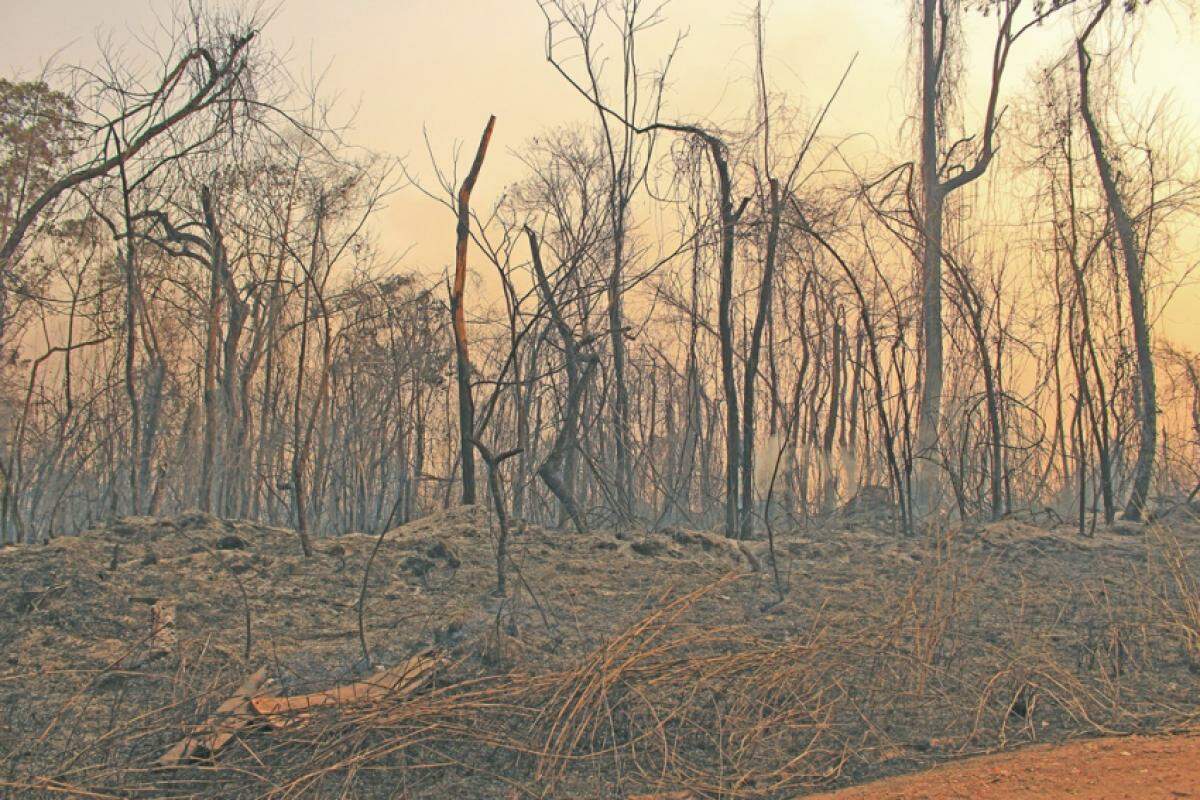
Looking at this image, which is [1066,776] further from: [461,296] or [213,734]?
[461,296]

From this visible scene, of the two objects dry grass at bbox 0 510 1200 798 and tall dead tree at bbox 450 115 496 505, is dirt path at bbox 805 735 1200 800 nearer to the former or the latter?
dry grass at bbox 0 510 1200 798

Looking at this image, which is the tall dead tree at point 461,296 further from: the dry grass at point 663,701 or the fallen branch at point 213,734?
the fallen branch at point 213,734

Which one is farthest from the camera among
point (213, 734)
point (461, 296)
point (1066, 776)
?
point (461, 296)

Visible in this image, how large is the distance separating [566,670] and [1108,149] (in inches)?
263

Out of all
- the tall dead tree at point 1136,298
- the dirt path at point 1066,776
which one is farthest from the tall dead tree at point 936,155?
the dirt path at point 1066,776

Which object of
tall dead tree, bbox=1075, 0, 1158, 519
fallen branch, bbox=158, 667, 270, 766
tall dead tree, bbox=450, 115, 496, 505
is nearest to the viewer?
fallen branch, bbox=158, 667, 270, 766

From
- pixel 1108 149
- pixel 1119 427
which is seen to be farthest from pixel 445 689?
pixel 1108 149

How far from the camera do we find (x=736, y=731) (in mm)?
3662

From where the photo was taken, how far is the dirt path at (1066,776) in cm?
309

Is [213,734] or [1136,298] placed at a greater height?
[1136,298]

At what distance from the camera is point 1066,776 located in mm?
3258

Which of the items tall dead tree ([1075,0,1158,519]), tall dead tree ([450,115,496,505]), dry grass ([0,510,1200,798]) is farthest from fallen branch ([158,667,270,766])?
tall dead tree ([1075,0,1158,519])

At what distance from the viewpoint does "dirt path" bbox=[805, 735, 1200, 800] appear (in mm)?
3090

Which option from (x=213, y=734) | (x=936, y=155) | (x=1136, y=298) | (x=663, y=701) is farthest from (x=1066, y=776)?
(x=936, y=155)
